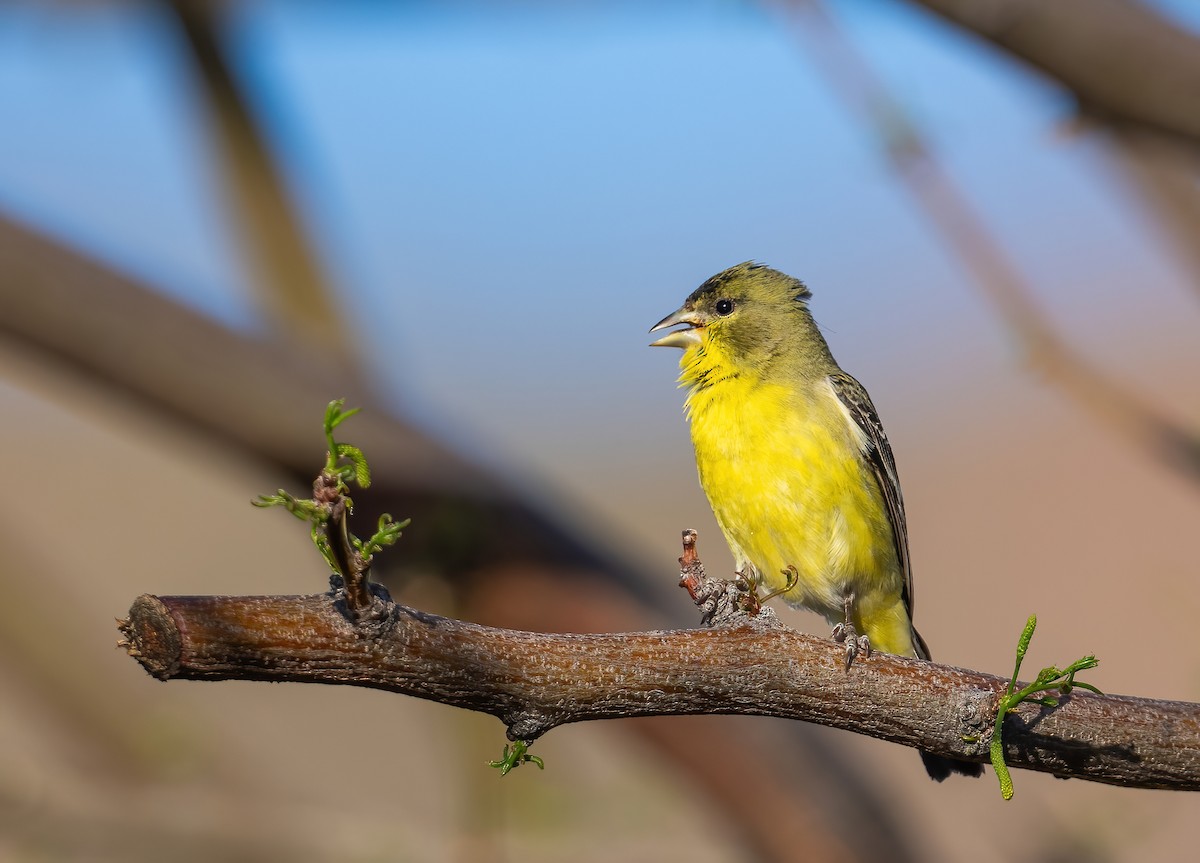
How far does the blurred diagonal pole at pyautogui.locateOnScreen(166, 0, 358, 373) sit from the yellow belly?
355cm

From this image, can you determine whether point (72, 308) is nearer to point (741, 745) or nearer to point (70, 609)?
point (70, 609)

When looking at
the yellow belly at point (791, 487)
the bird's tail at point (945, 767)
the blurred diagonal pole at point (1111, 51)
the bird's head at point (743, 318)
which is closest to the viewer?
the bird's tail at point (945, 767)

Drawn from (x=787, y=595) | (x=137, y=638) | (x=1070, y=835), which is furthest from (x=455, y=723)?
(x=137, y=638)

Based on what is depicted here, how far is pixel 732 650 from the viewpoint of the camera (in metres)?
2.81

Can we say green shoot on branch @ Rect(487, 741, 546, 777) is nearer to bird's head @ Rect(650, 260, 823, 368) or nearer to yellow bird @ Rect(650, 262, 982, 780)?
yellow bird @ Rect(650, 262, 982, 780)

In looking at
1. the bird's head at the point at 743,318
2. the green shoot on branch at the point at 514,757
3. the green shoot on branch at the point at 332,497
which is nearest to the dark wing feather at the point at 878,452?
the bird's head at the point at 743,318

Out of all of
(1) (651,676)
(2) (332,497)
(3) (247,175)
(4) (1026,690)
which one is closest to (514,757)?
(1) (651,676)

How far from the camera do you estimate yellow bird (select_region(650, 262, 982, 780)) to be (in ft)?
15.2

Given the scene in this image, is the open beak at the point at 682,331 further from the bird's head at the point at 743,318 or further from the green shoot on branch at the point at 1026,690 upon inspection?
the green shoot on branch at the point at 1026,690

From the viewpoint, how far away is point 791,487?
4621mm

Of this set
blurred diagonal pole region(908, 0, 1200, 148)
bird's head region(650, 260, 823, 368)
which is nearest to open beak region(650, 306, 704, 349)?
bird's head region(650, 260, 823, 368)

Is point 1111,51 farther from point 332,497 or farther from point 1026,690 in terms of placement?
point 332,497

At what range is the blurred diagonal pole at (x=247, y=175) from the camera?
7.62m

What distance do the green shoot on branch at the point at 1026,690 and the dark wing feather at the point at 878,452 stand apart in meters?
2.09
